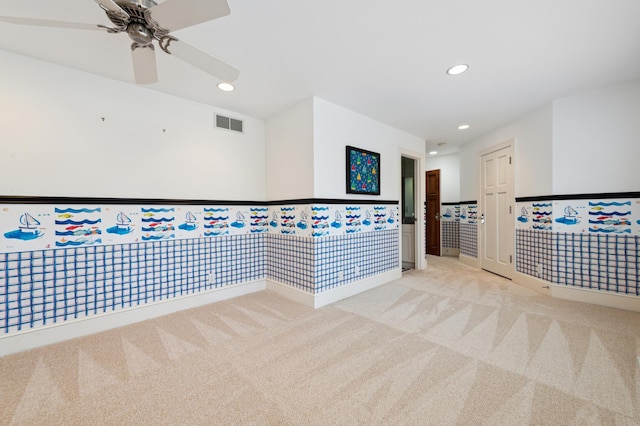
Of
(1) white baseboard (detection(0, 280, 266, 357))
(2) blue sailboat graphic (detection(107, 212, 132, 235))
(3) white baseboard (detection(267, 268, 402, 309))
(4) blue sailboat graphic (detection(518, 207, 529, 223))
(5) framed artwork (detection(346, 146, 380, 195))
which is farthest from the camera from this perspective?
(4) blue sailboat graphic (detection(518, 207, 529, 223))

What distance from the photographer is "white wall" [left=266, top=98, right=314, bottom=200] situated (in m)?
2.93

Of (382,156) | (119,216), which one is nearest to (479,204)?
(382,156)

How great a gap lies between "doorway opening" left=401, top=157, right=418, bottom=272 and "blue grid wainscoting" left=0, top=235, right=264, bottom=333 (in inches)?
123

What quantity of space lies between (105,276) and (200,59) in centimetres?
218

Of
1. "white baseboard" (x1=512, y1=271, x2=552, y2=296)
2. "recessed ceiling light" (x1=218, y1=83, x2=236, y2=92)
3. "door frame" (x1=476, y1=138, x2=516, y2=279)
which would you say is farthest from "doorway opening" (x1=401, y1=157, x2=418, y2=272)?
"recessed ceiling light" (x1=218, y1=83, x2=236, y2=92)

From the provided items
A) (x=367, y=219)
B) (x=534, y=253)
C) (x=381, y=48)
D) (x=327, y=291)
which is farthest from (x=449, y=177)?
(x=381, y=48)

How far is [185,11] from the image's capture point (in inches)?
50.4

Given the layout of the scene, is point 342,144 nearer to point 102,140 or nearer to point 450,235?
point 102,140

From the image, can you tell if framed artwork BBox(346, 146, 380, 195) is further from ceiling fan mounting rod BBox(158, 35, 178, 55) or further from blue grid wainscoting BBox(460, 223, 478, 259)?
blue grid wainscoting BBox(460, 223, 478, 259)

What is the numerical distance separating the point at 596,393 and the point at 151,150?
401cm

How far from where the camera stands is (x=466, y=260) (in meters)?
4.98

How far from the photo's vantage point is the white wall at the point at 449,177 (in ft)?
19.3

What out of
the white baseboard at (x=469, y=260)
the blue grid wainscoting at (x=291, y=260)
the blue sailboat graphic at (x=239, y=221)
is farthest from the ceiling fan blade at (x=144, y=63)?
the white baseboard at (x=469, y=260)

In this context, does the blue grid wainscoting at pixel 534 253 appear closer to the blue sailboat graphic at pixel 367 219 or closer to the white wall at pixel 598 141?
the white wall at pixel 598 141
